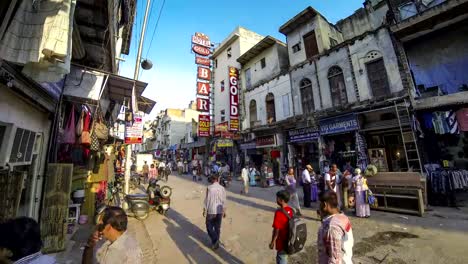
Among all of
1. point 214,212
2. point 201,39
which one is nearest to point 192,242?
point 214,212

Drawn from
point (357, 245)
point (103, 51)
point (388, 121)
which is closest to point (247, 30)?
point (388, 121)

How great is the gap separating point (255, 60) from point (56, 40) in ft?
64.1

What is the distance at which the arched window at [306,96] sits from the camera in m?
15.0

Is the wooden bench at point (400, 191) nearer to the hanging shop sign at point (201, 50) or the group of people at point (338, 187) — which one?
the group of people at point (338, 187)

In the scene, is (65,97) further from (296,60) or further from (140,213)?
(296,60)

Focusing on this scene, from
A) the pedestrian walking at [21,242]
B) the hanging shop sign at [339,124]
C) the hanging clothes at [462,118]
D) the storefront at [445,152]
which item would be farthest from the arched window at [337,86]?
the pedestrian walking at [21,242]

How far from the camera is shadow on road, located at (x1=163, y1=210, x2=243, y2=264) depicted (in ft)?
15.4

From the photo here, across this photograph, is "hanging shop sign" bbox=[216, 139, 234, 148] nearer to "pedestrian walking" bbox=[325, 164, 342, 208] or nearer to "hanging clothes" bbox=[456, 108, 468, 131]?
"pedestrian walking" bbox=[325, 164, 342, 208]

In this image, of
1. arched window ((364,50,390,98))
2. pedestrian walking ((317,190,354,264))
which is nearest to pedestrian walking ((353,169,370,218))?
pedestrian walking ((317,190,354,264))

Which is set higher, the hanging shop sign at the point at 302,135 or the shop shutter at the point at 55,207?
the hanging shop sign at the point at 302,135

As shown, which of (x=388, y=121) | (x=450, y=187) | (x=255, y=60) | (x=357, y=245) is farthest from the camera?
(x=255, y=60)

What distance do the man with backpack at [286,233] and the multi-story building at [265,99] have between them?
13.7 m

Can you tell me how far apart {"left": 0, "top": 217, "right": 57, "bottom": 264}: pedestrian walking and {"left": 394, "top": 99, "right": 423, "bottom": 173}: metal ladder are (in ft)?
42.0

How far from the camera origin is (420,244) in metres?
4.89
